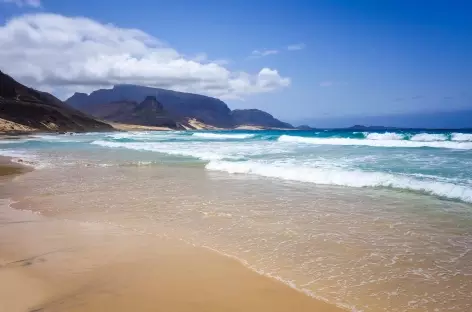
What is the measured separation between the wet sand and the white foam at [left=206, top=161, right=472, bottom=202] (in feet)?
19.5

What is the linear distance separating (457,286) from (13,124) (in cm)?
7253

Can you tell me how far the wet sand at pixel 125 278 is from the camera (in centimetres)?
299

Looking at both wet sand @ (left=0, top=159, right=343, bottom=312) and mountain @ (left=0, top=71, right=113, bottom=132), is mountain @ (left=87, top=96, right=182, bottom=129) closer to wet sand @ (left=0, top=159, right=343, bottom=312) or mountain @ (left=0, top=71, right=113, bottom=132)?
mountain @ (left=0, top=71, right=113, bottom=132)

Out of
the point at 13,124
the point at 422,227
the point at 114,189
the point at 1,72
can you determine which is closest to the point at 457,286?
the point at 422,227

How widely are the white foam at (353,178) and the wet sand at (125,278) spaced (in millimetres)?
5957

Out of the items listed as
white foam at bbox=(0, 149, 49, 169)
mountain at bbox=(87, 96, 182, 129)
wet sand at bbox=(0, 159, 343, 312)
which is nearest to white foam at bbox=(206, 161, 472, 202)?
wet sand at bbox=(0, 159, 343, 312)

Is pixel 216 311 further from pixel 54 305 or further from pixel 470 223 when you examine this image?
pixel 470 223

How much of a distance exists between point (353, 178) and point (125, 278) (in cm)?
754

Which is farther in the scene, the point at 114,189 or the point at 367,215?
the point at 114,189

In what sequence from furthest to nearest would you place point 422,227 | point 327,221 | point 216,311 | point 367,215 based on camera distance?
point 367,215
point 327,221
point 422,227
point 216,311

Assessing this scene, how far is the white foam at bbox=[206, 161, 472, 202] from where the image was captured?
761cm

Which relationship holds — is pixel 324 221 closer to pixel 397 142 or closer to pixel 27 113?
pixel 397 142

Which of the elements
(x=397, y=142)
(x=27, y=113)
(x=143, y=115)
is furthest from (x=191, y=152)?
(x=143, y=115)

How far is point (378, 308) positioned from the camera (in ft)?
9.80
